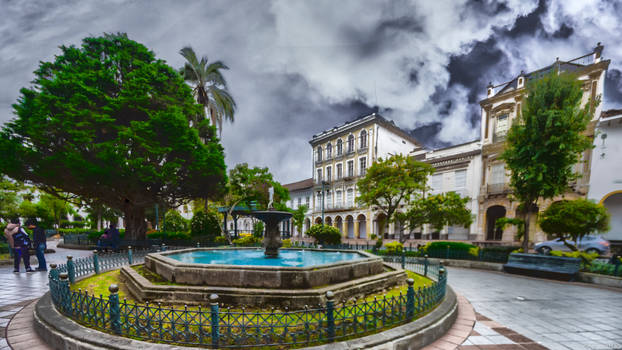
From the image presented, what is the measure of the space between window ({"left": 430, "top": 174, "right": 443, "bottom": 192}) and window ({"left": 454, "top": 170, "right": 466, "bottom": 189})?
55.1 inches

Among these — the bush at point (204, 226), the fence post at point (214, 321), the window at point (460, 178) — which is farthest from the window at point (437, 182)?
the fence post at point (214, 321)

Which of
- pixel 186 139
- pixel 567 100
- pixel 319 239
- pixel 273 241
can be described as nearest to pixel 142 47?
pixel 186 139

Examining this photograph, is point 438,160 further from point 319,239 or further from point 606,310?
point 606,310

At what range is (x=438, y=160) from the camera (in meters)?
25.6

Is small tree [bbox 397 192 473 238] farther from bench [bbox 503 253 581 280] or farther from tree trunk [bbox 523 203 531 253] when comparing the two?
bench [bbox 503 253 581 280]

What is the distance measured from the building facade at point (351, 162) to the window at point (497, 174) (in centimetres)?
1078

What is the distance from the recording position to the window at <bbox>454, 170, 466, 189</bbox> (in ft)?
77.8

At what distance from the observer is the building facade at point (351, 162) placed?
30.5 meters

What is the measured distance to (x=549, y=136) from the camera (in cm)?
1158

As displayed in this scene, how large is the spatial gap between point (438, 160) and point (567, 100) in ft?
48.1

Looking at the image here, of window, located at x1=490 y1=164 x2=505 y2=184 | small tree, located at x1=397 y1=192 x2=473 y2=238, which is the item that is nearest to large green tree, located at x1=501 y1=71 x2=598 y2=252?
small tree, located at x1=397 y1=192 x2=473 y2=238

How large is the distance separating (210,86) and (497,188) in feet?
86.5

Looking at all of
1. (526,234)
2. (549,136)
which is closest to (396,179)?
(526,234)

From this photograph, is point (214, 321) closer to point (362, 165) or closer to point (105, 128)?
point (105, 128)
